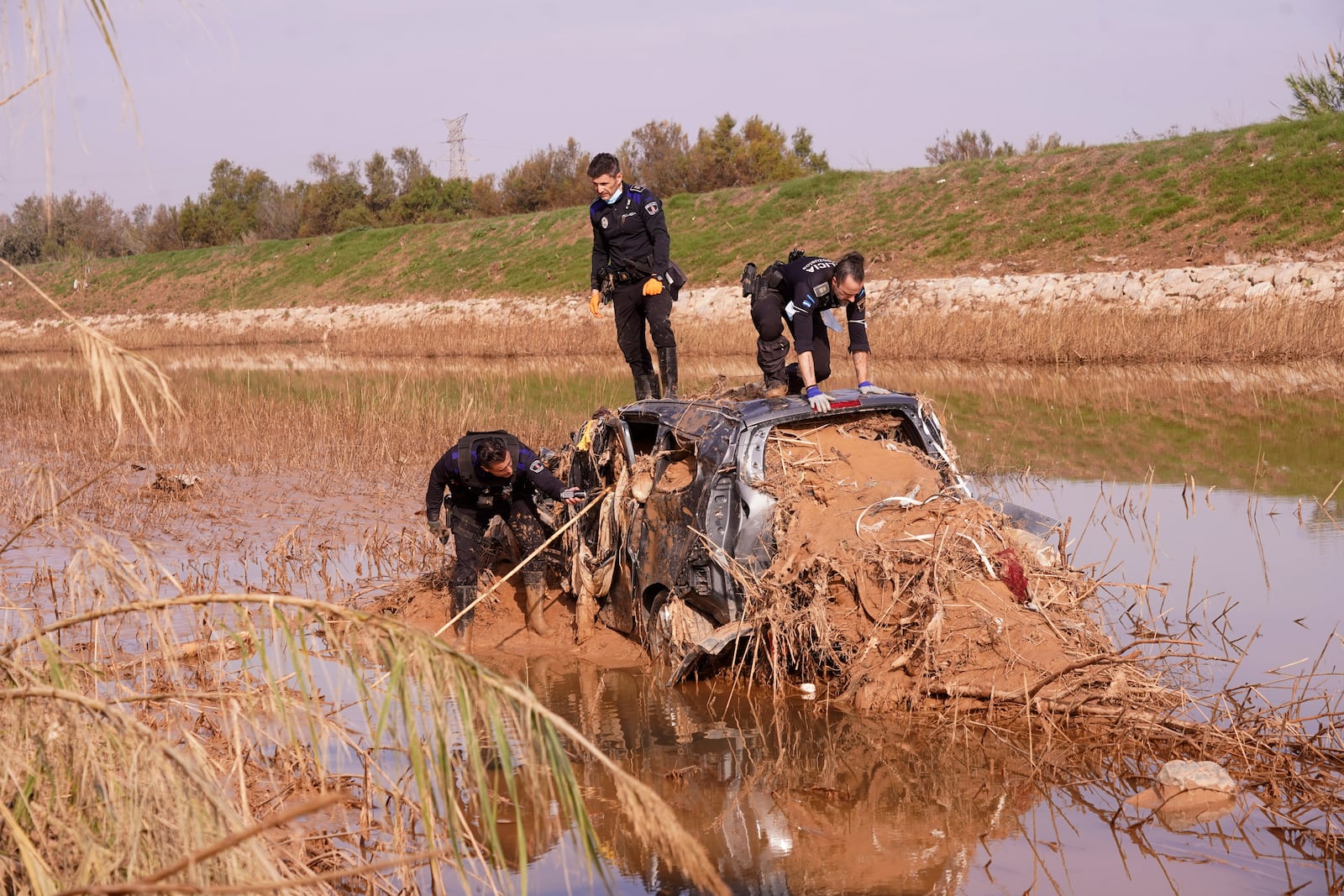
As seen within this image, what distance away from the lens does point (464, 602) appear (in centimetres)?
841

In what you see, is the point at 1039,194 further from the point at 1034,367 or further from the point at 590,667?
the point at 590,667

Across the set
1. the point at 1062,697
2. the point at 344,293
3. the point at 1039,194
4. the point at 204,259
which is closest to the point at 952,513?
the point at 1062,697

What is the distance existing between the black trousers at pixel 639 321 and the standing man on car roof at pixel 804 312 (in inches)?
37.9

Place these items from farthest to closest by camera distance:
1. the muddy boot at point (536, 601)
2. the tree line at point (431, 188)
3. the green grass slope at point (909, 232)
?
the tree line at point (431, 188)
the green grass slope at point (909, 232)
the muddy boot at point (536, 601)

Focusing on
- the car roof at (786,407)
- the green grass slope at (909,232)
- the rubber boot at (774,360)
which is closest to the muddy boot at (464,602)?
the car roof at (786,407)

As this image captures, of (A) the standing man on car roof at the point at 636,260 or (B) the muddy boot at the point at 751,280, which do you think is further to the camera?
(A) the standing man on car roof at the point at 636,260

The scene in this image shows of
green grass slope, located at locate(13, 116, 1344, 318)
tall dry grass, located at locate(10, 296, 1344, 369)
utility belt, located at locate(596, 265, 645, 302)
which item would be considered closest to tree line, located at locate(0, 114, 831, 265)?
green grass slope, located at locate(13, 116, 1344, 318)

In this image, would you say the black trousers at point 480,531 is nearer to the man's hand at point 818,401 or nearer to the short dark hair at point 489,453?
the short dark hair at point 489,453

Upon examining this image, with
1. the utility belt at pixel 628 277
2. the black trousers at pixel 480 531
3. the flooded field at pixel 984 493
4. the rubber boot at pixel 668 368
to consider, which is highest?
the utility belt at pixel 628 277

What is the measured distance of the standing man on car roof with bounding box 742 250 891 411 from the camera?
8.10 meters

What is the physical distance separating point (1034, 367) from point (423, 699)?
21.1m

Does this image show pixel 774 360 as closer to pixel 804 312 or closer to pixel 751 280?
pixel 751 280

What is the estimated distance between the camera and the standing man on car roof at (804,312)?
26.6ft

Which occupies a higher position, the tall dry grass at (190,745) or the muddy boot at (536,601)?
the tall dry grass at (190,745)
